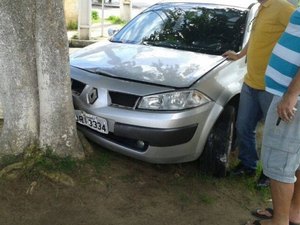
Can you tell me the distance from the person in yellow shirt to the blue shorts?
65cm

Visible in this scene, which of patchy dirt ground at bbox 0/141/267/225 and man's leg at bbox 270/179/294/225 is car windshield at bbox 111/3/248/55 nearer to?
patchy dirt ground at bbox 0/141/267/225

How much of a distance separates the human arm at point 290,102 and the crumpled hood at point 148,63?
3.15 ft

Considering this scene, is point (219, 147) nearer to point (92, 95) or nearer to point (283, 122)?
point (283, 122)

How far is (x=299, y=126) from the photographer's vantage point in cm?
263

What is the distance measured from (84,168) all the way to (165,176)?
71cm

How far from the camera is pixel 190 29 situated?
443 cm

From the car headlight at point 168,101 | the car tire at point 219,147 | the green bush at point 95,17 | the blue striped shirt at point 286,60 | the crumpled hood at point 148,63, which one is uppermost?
the blue striped shirt at point 286,60

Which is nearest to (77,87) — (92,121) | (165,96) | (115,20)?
(92,121)

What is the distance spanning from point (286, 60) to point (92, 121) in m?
1.66

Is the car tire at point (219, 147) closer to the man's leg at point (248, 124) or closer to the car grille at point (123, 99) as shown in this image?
the man's leg at point (248, 124)

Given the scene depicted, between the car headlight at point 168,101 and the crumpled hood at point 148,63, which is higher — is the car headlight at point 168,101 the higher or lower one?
the lower one

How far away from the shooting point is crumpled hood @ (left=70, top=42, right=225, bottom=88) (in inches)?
137

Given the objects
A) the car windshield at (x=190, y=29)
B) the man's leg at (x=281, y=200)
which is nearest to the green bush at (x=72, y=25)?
the car windshield at (x=190, y=29)

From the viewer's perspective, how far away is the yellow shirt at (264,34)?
3.22 meters
